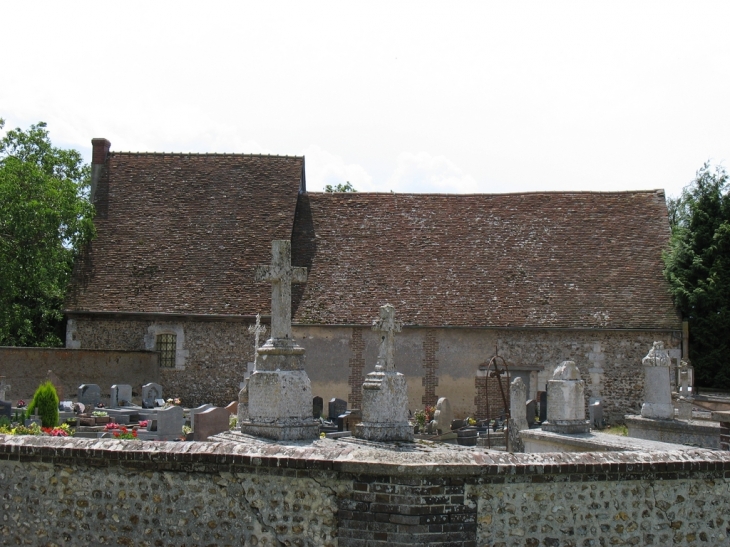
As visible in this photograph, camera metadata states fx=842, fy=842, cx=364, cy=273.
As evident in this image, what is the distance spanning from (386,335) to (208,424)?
343 cm

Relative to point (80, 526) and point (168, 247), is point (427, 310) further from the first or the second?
point (80, 526)

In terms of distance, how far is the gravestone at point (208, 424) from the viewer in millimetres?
14234

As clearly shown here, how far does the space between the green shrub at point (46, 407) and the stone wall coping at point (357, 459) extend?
28.3 feet

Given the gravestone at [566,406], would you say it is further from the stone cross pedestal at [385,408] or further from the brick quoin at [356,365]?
the brick quoin at [356,365]

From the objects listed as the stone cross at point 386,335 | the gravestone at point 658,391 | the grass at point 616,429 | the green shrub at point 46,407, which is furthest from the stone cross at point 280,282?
the grass at point 616,429

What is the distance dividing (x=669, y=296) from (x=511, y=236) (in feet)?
16.4

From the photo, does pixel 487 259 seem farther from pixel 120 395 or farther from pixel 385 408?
pixel 385 408

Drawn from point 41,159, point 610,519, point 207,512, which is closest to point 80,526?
point 207,512

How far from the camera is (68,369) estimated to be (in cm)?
2280

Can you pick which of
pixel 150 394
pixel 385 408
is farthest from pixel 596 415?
pixel 150 394

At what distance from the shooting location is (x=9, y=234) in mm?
26250

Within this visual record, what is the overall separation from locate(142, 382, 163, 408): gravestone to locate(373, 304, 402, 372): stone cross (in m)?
9.75

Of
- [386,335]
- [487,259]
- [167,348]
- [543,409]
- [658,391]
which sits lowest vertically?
[543,409]

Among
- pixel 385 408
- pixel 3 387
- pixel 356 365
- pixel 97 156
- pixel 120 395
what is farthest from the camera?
pixel 97 156
